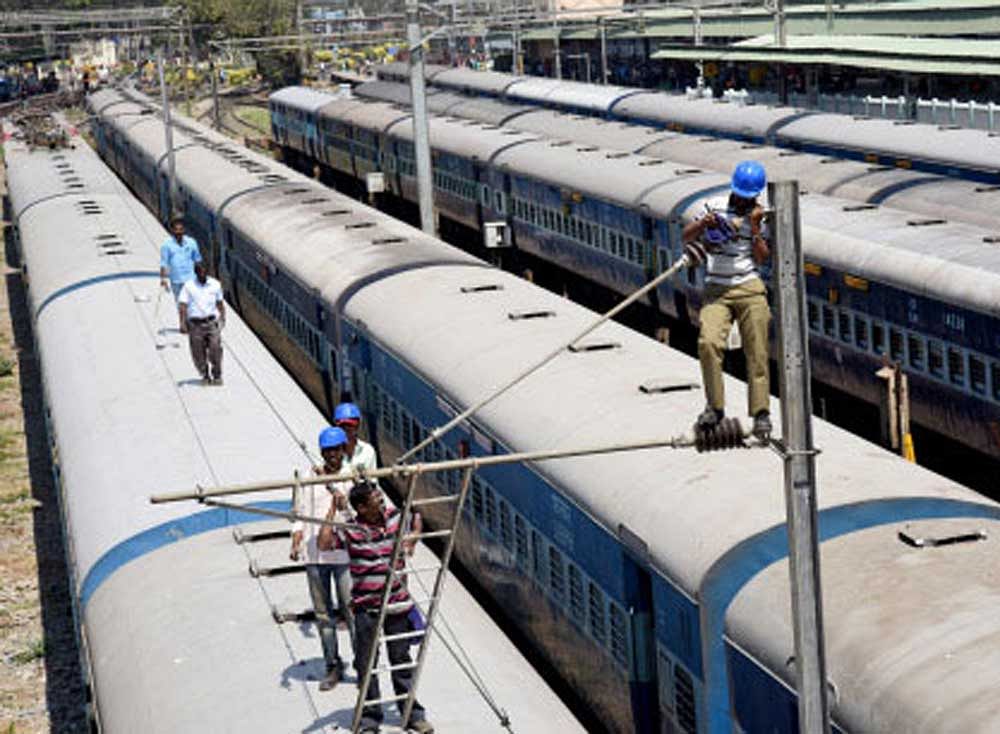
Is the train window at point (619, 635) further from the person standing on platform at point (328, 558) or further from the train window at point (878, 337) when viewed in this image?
the train window at point (878, 337)

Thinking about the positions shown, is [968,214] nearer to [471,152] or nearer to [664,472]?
[664,472]

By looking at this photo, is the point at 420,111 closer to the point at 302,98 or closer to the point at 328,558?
the point at 328,558

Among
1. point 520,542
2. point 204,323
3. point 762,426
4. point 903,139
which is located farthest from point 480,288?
point 903,139

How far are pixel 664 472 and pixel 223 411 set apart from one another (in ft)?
19.2

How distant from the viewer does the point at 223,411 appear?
16172mm

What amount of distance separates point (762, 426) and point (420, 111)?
22.5 meters

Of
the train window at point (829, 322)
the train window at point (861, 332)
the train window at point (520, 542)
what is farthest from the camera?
the train window at point (829, 322)

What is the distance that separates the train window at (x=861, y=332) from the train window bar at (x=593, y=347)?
6.07 meters

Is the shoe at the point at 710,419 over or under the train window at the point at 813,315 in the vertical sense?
over

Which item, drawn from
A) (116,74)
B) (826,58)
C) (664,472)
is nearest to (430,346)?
(664,472)

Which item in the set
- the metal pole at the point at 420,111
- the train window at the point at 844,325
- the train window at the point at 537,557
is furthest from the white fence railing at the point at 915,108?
the train window at the point at 537,557

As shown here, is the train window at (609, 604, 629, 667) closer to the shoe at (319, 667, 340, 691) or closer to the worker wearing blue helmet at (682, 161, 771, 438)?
the shoe at (319, 667, 340, 691)

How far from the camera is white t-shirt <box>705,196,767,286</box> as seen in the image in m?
8.94

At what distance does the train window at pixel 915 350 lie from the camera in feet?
64.4
